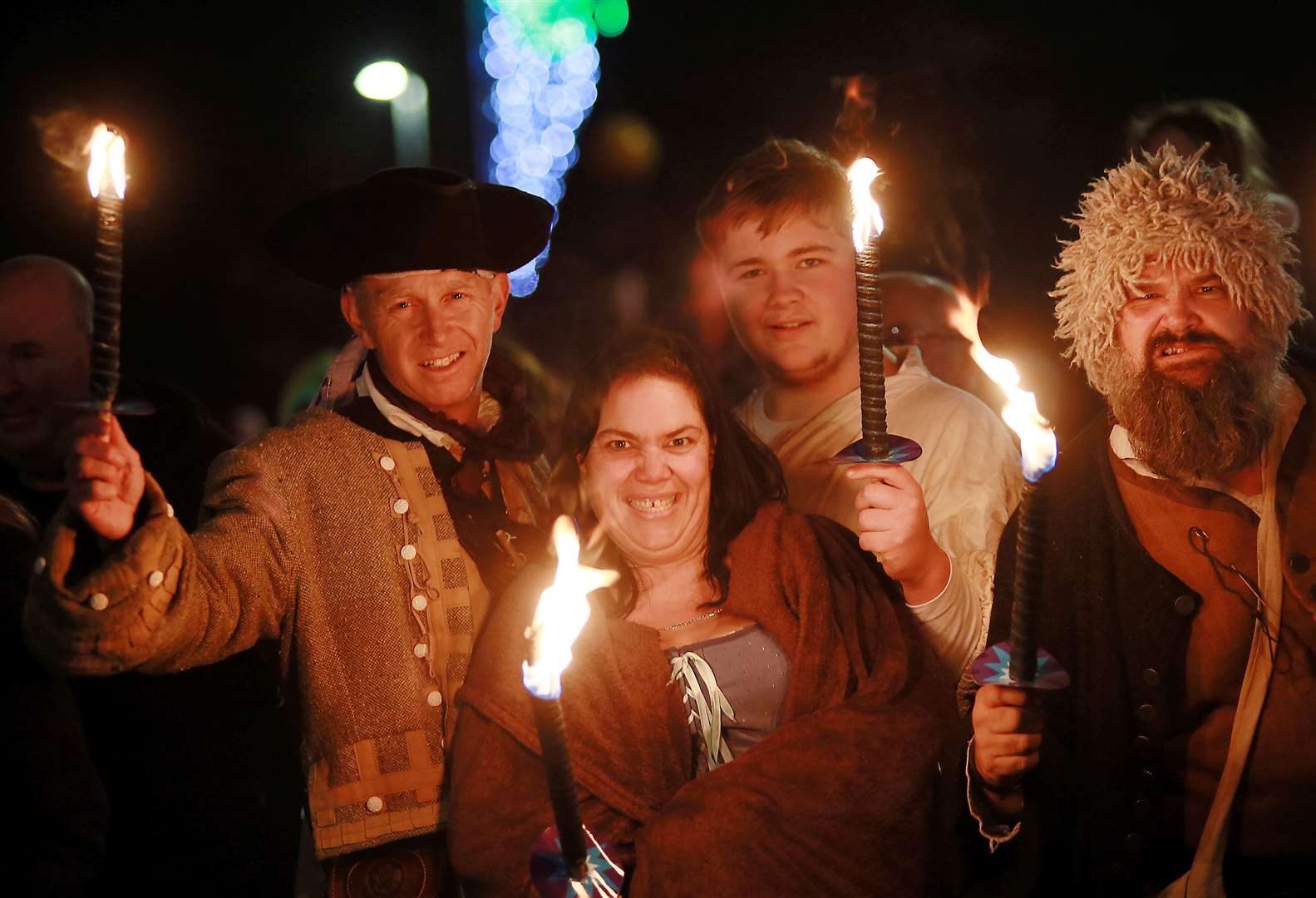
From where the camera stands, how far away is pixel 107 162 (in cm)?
230

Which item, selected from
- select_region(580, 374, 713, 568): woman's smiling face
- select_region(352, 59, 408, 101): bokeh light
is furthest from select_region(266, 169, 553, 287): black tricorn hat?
select_region(352, 59, 408, 101): bokeh light

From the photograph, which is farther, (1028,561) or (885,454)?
(885,454)

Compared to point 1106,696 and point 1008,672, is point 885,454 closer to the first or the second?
point 1008,672

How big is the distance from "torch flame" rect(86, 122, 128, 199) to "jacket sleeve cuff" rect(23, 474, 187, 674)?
0.69m

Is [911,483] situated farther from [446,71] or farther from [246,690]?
[446,71]

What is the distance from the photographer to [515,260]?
147 inches

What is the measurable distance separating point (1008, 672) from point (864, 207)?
99 cm

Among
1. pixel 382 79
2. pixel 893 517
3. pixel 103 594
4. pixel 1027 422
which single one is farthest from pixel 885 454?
pixel 382 79

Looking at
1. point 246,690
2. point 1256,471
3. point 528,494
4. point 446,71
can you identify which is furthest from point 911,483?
point 446,71

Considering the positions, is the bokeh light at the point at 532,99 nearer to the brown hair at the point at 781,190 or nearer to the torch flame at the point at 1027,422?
the brown hair at the point at 781,190

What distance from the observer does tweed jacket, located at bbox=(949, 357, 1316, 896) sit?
3.02 m

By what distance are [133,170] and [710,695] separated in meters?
4.17

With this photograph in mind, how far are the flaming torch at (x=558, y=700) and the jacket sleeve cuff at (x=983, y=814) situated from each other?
3.14 feet

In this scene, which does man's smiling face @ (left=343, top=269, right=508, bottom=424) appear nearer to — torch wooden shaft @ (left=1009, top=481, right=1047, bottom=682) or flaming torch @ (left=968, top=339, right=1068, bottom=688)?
flaming torch @ (left=968, top=339, right=1068, bottom=688)
